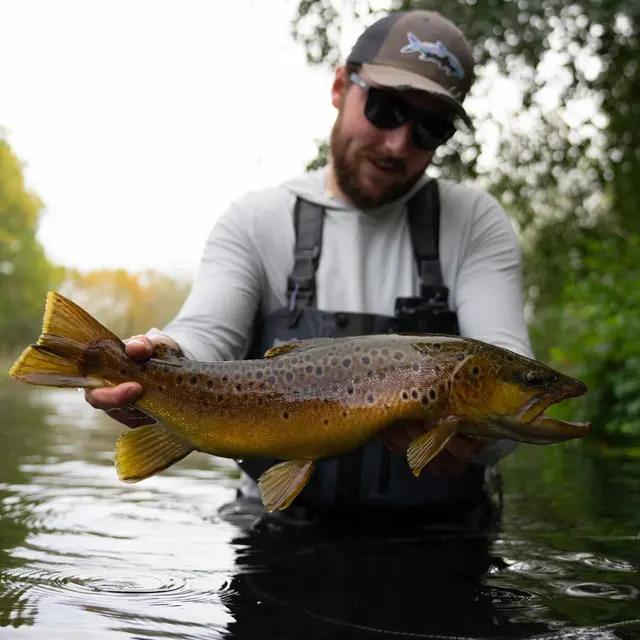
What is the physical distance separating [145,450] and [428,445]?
814 mm

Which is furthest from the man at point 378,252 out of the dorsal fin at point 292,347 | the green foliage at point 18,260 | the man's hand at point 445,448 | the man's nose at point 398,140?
the green foliage at point 18,260

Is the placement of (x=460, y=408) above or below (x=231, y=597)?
above

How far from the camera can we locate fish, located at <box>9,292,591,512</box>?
2.72 metres

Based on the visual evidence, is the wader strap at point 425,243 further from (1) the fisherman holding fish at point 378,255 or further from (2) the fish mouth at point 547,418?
(2) the fish mouth at point 547,418

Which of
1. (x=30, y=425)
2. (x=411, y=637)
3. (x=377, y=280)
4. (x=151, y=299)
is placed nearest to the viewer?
(x=411, y=637)

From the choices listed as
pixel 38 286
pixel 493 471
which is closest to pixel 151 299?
pixel 38 286

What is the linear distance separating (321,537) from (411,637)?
1.36 metres

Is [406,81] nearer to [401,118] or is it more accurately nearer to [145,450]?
[401,118]

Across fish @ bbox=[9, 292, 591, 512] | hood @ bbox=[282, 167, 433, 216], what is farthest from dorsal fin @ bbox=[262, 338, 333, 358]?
hood @ bbox=[282, 167, 433, 216]

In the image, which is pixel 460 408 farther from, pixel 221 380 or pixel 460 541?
pixel 460 541

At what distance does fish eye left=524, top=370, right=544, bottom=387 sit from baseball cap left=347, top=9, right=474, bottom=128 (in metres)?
1.46

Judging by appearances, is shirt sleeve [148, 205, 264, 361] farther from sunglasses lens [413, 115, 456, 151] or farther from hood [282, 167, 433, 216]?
sunglasses lens [413, 115, 456, 151]

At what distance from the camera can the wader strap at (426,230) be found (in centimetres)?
408

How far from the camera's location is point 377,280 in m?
4.19
